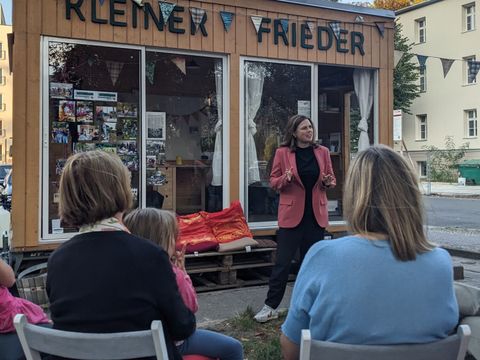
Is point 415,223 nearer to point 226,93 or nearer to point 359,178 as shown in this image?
point 359,178

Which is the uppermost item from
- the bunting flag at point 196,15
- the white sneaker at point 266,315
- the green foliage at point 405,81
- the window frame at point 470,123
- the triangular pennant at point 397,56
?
the green foliage at point 405,81

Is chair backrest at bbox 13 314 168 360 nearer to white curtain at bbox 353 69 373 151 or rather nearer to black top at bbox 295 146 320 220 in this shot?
black top at bbox 295 146 320 220

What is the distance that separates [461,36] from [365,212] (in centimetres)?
3104

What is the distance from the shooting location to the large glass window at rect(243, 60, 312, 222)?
6.39 metres

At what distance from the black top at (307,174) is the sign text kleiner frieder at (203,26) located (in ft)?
7.24

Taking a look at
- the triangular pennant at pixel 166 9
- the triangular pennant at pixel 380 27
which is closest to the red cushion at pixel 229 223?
the triangular pennant at pixel 166 9

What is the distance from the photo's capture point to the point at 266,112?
6605 millimetres

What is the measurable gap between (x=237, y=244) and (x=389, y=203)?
403cm

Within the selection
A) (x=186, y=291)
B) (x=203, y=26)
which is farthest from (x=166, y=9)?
(x=186, y=291)

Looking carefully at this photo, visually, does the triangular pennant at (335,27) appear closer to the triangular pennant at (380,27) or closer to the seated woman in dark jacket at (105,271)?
the triangular pennant at (380,27)

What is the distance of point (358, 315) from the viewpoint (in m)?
1.63

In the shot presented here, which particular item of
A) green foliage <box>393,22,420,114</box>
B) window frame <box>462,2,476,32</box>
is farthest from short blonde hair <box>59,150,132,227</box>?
window frame <box>462,2,476,32</box>

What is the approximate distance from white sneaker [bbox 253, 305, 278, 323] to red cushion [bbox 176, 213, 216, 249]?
1.39 meters

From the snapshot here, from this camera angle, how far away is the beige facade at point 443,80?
28938 mm
